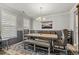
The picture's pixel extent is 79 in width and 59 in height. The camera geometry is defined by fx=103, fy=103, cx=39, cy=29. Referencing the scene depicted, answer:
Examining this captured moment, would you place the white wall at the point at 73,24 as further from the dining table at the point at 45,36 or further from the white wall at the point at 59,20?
the dining table at the point at 45,36

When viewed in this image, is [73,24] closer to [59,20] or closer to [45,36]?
[59,20]

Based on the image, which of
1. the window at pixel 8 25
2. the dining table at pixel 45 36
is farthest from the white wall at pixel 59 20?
the window at pixel 8 25

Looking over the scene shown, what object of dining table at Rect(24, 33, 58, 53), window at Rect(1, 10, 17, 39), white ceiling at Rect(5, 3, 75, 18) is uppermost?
white ceiling at Rect(5, 3, 75, 18)

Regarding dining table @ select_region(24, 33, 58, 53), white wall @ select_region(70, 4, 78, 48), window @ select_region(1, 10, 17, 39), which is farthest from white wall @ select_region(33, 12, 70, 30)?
window @ select_region(1, 10, 17, 39)

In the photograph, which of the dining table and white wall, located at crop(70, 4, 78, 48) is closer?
white wall, located at crop(70, 4, 78, 48)

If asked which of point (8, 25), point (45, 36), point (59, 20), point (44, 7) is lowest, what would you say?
point (45, 36)

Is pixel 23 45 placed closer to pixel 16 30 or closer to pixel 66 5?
pixel 16 30

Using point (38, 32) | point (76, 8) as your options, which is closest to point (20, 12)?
point (38, 32)

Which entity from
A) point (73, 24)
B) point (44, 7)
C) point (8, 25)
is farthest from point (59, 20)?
point (8, 25)

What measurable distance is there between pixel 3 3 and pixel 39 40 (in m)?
1.15

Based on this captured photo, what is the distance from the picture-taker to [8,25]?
2336 mm

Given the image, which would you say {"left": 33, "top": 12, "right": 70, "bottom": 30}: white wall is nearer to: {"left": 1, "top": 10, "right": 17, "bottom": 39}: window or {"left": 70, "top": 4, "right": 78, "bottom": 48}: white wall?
{"left": 70, "top": 4, "right": 78, "bottom": 48}: white wall

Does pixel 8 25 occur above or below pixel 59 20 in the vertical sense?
below

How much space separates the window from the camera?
2270 mm
